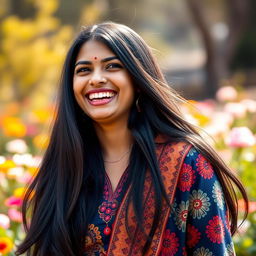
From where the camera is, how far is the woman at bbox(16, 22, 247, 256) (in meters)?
2.06

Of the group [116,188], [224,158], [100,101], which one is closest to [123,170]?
[116,188]

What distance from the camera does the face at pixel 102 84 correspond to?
217 centimetres

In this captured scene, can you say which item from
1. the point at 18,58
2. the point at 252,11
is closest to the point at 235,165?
Result: the point at 18,58

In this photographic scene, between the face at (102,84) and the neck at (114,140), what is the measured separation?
0.07 m

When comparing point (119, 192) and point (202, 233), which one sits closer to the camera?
point (202, 233)

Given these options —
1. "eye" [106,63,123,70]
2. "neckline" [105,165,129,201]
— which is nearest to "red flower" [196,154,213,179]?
"neckline" [105,165,129,201]

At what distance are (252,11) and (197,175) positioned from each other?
45.8ft

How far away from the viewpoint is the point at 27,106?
8.86 m

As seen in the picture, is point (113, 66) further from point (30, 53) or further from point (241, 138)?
point (30, 53)

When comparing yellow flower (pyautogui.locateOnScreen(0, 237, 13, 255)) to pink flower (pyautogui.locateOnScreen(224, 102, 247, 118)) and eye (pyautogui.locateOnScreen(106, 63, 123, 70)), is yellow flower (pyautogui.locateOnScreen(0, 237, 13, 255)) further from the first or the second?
pink flower (pyautogui.locateOnScreen(224, 102, 247, 118))

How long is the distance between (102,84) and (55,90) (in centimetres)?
481

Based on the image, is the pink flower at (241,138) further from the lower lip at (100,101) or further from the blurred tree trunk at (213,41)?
the blurred tree trunk at (213,41)

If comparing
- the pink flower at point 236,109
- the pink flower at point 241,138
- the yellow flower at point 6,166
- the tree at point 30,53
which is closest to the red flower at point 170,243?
the yellow flower at point 6,166

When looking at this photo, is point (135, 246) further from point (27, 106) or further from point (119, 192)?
point (27, 106)
